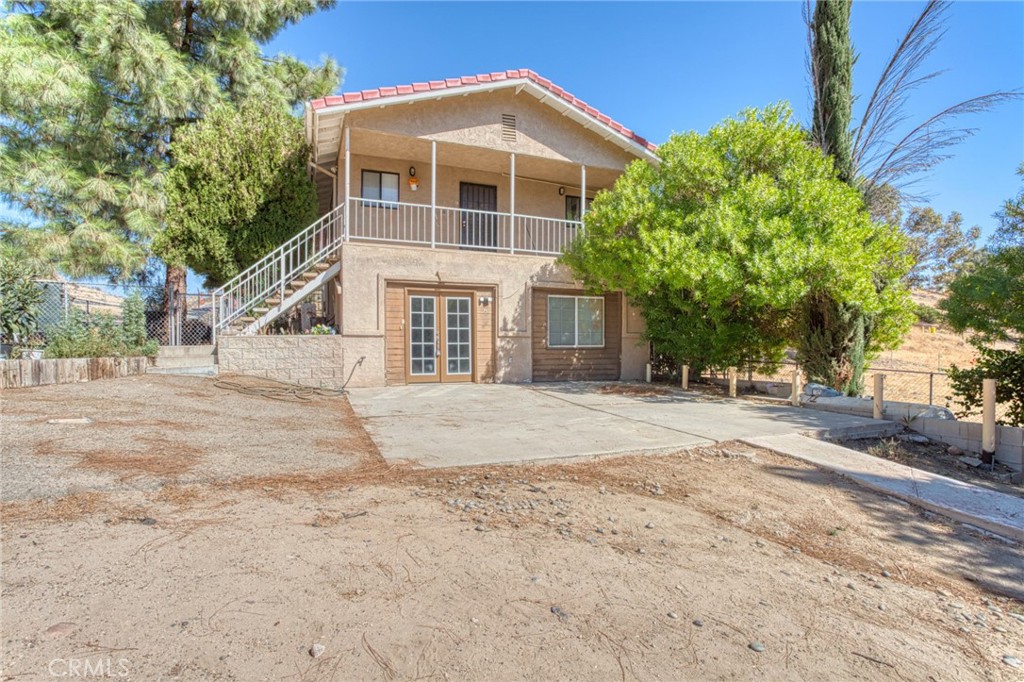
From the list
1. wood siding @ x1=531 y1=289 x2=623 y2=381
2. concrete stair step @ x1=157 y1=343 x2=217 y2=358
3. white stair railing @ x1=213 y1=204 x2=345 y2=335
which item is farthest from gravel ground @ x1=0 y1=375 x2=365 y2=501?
wood siding @ x1=531 y1=289 x2=623 y2=381

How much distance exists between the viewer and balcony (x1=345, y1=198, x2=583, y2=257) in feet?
37.9

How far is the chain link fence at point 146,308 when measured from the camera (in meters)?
9.13

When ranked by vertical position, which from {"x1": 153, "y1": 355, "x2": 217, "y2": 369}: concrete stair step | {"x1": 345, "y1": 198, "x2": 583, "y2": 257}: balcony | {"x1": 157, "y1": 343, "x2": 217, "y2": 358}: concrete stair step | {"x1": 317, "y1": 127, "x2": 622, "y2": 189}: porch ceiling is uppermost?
{"x1": 317, "y1": 127, "x2": 622, "y2": 189}: porch ceiling

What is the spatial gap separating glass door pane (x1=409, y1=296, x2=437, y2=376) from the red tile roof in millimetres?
4313

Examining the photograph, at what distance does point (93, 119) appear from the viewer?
11.6m

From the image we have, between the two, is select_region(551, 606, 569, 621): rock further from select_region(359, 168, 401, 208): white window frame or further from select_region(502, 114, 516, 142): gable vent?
select_region(502, 114, 516, 142): gable vent

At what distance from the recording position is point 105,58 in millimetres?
11047

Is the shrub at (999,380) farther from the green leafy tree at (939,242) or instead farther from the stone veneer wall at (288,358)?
the green leafy tree at (939,242)

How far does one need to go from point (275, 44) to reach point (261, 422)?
13.7m

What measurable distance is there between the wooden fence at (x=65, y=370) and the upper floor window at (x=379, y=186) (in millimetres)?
6085

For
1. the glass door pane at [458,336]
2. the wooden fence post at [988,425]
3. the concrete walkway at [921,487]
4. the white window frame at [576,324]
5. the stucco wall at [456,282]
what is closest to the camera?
the concrete walkway at [921,487]

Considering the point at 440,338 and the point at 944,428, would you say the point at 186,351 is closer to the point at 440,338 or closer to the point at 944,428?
the point at 440,338

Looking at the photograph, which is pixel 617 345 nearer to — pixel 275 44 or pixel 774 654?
pixel 774 654

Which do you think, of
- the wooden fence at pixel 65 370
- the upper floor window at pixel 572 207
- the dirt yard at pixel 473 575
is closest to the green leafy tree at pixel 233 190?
the wooden fence at pixel 65 370
